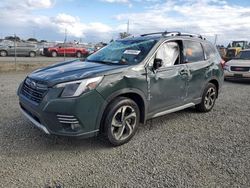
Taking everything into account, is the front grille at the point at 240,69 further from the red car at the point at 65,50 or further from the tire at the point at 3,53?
the tire at the point at 3,53

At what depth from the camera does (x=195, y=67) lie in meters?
5.02

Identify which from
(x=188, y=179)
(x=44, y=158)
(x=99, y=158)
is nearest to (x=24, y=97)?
(x=44, y=158)

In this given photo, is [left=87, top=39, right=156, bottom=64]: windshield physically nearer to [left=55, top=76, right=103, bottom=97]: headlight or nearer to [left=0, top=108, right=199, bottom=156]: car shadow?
[left=55, top=76, right=103, bottom=97]: headlight

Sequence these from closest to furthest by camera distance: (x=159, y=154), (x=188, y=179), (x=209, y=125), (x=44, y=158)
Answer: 1. (x=188, y=179)
2. (x=44, y=158)
3. (x=159, y=154)
4. (x=209, y=125)

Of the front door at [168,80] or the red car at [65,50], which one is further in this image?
the red car at [65,50]

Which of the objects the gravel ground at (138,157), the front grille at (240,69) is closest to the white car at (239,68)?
the front grille at (240,69)

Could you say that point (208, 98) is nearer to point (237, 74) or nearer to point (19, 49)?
point (237, 74)

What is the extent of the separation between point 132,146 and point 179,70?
1727mm

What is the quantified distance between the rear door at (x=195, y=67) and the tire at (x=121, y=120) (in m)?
1.55

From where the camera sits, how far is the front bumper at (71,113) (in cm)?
328

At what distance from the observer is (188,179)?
301 centimetres

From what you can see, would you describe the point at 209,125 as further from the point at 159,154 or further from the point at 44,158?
the point at 44,158

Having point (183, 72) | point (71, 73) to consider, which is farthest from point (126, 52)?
point (71, 73)

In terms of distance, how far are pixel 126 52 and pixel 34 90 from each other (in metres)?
1.75
